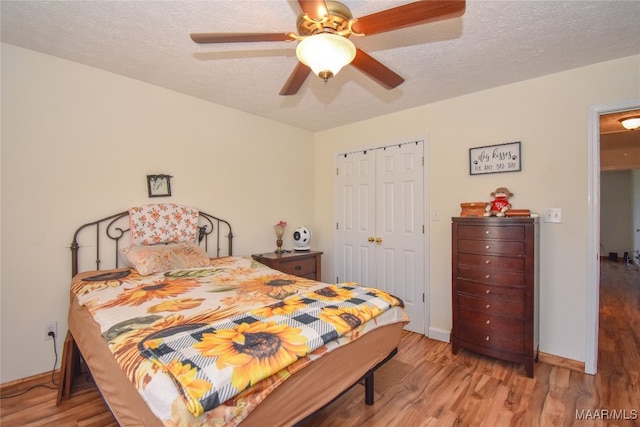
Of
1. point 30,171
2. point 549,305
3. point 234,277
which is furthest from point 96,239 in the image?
point 549,305

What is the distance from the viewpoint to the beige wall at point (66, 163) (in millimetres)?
2141

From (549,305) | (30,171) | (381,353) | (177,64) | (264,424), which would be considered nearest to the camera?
(264,424)

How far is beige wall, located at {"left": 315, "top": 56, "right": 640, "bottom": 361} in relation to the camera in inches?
95.2

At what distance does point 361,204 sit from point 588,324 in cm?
233

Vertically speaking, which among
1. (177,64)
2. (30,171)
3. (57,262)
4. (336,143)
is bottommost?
(57,262)

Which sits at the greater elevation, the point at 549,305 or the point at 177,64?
the point at 177,64

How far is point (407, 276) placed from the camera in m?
3.40

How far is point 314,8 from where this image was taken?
127 cm

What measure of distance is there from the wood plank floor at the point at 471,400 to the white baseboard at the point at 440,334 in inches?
12.5

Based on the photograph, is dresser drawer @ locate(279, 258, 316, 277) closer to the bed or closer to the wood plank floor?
the bed

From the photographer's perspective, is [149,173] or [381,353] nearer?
[381,353]

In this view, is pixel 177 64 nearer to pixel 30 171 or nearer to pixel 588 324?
pixel 30 171

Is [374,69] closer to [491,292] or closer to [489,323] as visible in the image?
[491,292]

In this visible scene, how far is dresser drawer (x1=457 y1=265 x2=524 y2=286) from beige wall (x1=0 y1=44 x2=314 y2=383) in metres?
2.40
